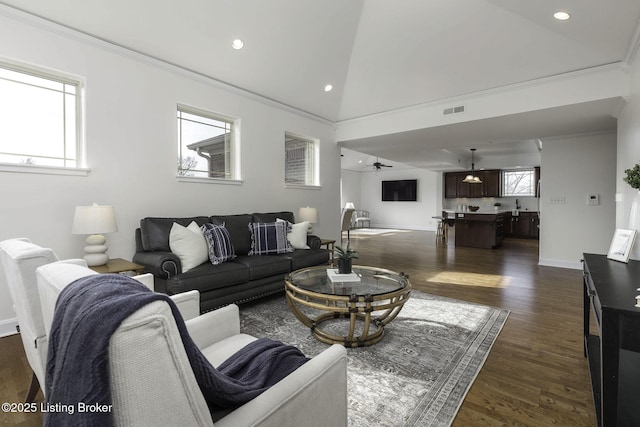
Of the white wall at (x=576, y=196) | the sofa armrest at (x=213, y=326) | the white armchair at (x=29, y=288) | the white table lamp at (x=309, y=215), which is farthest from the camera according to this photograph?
the white wall at (x=576, y=196)

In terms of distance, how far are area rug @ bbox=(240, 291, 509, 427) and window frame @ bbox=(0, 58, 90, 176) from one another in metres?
2.17

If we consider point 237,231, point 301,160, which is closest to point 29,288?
point 237,231

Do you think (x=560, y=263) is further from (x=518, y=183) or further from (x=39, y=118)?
(x=39, y=118)

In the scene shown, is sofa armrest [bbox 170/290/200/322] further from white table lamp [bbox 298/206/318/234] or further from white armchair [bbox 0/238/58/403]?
white table lamp [bbox 298/206/318/234]

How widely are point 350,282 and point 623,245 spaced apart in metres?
2.01

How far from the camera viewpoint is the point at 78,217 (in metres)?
2.74

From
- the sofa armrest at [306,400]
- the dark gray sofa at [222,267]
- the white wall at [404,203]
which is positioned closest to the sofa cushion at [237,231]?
the dark gray sofa at [222,267]

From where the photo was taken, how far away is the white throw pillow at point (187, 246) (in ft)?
10.3

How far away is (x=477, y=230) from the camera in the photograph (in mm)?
8047

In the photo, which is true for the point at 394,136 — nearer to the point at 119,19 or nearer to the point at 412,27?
the point at 412,27

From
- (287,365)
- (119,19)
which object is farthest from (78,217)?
(287,365)

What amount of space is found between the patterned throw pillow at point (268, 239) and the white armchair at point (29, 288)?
2.52 metres

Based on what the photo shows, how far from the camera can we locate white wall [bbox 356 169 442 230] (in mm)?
12695

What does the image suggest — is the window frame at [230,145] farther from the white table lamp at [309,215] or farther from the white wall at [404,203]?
the white wall at [404,203]
